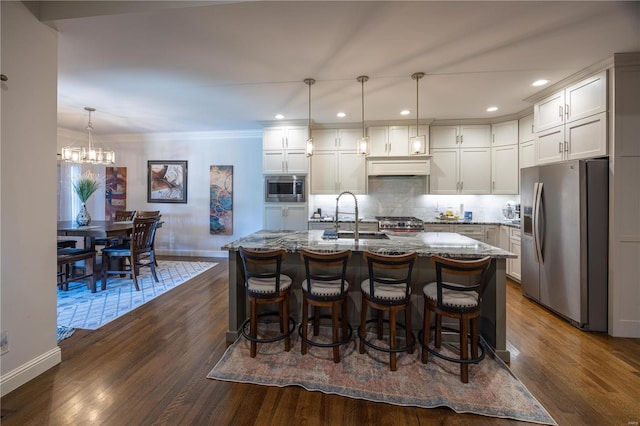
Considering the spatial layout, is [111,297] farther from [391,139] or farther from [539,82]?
[539,82]

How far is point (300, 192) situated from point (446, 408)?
3.62 m

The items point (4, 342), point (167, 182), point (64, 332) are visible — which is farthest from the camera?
point (167, 182)

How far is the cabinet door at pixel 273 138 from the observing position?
4879mm

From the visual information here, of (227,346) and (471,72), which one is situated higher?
(471,72)

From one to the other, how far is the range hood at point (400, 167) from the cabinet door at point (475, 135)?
2.38ft

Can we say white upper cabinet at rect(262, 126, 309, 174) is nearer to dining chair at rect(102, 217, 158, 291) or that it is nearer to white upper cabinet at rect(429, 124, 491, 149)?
dining chair at rect(102, 217, 158, 291)

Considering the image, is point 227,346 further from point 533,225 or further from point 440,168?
point 440,168

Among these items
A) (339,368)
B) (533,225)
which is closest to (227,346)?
(339,368)

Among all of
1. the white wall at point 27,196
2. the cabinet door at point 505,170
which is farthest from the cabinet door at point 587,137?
the white wall at point 27,196

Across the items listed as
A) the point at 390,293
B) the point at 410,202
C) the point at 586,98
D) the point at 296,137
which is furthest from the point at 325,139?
the point at 390,293

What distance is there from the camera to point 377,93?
11.6 feet

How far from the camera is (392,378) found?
1.99m

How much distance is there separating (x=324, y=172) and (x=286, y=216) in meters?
1.05

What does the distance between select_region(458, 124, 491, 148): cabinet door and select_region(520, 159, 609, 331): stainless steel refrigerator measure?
1.62 m
